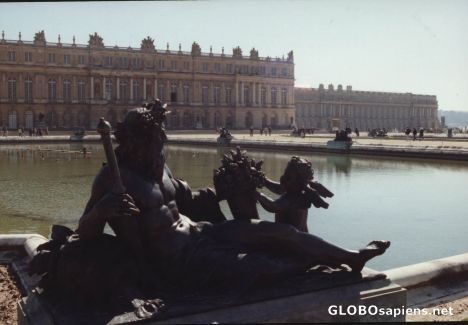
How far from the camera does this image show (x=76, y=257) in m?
3.62

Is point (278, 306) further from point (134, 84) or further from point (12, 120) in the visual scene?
point (134, 84)

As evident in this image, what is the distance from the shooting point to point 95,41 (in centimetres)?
6581

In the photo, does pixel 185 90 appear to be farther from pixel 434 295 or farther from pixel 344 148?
pixel 434 295

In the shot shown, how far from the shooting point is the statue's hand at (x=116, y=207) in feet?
11.3

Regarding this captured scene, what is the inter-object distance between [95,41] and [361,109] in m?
50.8

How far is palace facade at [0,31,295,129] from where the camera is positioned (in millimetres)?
62500

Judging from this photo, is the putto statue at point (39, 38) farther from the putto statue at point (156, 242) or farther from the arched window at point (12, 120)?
the putto statue at point (156, 242)

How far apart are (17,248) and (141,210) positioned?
11.4ft

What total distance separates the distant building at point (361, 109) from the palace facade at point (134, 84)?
1488 cm

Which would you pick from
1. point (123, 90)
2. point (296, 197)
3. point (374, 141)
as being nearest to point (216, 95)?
point (123, 90)

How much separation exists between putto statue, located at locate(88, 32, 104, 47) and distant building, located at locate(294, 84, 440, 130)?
3642 cm

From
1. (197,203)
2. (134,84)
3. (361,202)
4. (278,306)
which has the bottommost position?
(361,202)

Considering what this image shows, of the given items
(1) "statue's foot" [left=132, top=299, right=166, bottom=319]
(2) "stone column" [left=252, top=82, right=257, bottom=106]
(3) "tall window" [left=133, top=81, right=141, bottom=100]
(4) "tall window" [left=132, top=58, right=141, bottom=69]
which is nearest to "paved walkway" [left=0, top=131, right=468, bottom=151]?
(1) "statue's foot" [left=132, top=299, right=166, bottom=319]

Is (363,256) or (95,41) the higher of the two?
(95,41)
